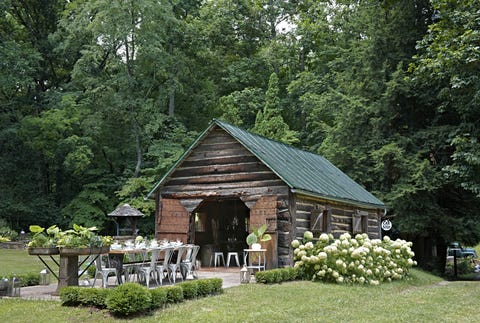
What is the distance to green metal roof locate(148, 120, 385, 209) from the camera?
52.3 feet

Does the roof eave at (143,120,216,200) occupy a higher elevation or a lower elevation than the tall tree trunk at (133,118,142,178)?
lower

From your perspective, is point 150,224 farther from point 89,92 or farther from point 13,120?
point 13,120

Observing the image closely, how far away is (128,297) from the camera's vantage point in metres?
9.13

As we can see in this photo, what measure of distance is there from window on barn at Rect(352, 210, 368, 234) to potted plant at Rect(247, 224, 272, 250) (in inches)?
230

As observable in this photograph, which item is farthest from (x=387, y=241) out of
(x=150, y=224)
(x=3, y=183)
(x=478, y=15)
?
(x=3, y=183)

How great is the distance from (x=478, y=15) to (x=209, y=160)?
10.1 m

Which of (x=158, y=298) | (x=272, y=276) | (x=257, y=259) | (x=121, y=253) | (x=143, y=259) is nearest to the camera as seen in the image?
(x=158, y=298)

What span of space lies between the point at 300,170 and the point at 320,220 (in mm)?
1833

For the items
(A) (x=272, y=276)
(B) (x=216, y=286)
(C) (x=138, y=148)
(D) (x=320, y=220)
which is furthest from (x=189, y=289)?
(C) (x=138, y=148)

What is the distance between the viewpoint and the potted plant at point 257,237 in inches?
587

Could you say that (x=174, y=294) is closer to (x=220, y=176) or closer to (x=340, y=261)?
(x=340, y=261)

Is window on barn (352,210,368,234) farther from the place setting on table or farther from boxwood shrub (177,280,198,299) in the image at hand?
boxwood shrub (177,280,198,299)

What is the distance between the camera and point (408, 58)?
83.4ft

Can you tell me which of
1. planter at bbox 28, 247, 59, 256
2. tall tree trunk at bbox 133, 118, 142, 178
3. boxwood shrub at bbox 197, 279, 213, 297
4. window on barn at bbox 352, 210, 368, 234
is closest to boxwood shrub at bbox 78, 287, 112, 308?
planter at bbox 28, 247, 59, 256
